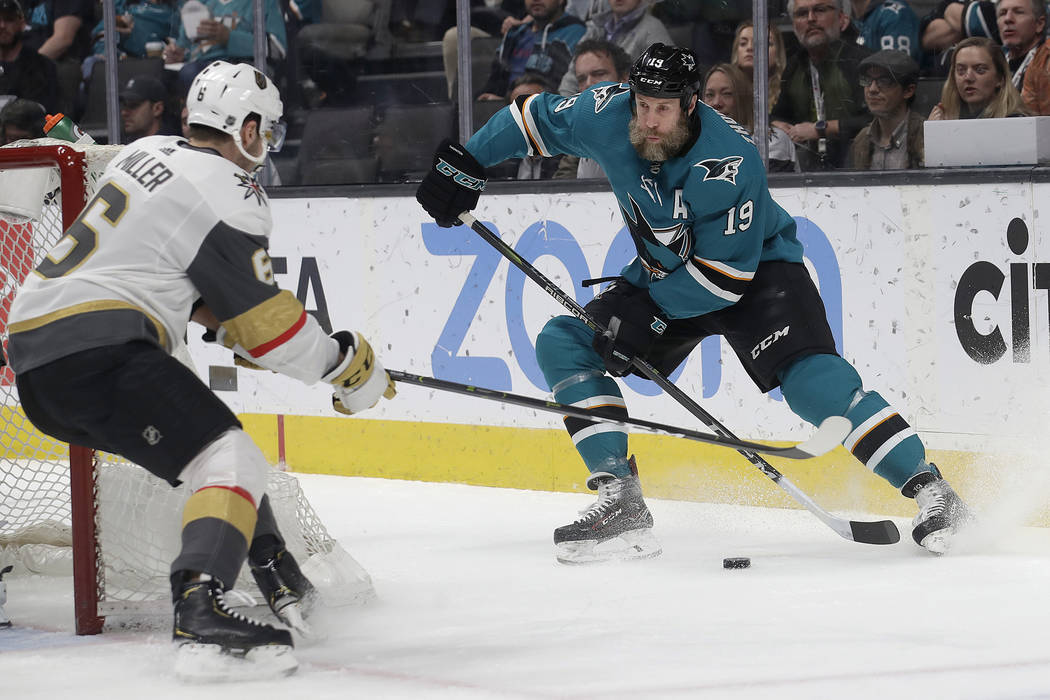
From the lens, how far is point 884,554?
11.7 feet

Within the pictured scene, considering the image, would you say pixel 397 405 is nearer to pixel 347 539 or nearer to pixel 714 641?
pixel 347 539

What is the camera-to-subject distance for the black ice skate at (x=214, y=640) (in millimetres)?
2496

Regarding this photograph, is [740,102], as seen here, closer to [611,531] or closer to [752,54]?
[752,54]

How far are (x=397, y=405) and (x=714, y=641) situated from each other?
2.32 metres

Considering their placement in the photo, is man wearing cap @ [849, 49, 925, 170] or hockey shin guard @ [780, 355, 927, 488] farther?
man wearing cap @ [849, 49, 925, 170]

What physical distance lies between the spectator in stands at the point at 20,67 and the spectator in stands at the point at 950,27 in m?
3.49

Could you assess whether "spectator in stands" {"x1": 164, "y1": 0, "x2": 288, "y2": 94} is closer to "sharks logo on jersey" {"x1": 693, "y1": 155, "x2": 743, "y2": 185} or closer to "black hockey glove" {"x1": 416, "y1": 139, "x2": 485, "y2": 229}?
"black hockey glove" {"x1": 416, "y1": 139, "x2": 485, "y2": 229}

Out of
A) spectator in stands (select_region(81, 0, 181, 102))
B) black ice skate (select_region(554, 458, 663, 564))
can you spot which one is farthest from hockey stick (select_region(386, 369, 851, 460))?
spectator in stands (select_region(81, 0, 181, 102))

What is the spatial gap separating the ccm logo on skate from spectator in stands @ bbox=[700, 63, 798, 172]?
844mm

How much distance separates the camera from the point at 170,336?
8.78ft

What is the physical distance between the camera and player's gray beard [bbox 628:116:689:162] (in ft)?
11.2

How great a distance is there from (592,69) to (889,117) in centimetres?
97

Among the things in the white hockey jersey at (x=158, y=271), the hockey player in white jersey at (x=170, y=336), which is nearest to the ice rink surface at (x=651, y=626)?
the hockey player in white jersey at (x=170, y=336)

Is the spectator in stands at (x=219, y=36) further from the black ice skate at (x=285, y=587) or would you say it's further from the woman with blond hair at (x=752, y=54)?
→ the black ice skate at (x=285, y=587)
